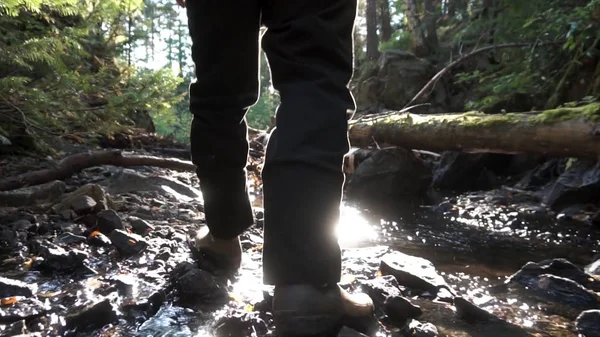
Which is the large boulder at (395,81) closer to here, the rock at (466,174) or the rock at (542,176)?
the rock at (466,174)

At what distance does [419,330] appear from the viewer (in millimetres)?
1630

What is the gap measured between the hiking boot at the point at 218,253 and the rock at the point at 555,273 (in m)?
1.39

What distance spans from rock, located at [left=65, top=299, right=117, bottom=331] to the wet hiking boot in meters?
0.62

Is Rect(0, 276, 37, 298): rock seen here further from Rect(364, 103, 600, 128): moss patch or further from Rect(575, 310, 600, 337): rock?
Rect(364, 103, 600, 128): moss patch

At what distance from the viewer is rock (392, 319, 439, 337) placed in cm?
161

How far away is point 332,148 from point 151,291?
39.6 inches

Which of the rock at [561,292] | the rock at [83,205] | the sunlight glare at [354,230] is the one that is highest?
the rock at [83,205]

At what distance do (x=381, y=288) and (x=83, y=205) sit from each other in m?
2.04

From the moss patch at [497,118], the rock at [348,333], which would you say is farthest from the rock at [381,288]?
the moss patch at [497,118]

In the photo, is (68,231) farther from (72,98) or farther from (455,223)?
(455,223)

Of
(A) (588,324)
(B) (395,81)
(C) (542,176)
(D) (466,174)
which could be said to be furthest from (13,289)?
(B) (395,81)

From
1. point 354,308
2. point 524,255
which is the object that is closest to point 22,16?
point 354,308

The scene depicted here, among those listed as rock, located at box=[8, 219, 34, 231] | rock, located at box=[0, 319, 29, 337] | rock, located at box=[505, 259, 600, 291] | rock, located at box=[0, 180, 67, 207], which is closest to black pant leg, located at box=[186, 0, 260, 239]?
rock, located at box=[0, 319, 29, 337]

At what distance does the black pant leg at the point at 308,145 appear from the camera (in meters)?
1.40
